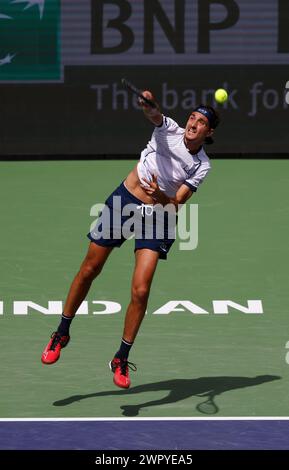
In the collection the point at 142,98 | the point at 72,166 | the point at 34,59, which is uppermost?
the point at 142,98

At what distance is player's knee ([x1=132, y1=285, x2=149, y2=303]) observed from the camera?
11.0 m

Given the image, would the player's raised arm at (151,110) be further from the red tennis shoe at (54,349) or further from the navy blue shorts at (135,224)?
the red tennis shoe at (54,349)

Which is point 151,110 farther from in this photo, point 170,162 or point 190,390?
point 190,390

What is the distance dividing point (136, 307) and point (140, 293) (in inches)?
4.9

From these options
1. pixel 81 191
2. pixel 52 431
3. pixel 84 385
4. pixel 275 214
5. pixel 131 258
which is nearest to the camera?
pixel 52 431

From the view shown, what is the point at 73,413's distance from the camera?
10766 millimetres

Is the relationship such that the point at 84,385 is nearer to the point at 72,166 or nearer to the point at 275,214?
the point at 275,214

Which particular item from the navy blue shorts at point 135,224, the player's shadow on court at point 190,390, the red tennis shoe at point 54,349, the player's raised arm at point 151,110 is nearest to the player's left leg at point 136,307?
the navy blue shorts at point 135,224

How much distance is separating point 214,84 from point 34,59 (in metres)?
3.11

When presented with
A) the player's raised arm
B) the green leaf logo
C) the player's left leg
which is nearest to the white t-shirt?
the player's raised arm

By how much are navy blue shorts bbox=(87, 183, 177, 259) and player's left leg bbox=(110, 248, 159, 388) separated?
0.12 meters

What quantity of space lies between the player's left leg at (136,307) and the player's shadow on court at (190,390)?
0.28 metres

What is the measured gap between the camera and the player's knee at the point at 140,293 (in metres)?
11.0

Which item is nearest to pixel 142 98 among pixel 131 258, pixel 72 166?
pixel 131 258
